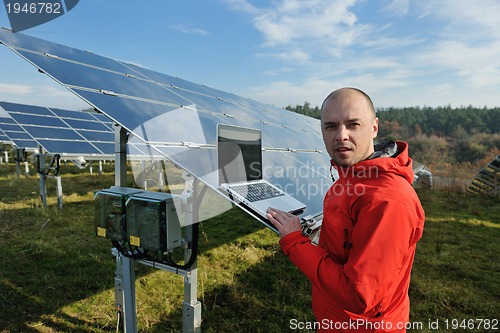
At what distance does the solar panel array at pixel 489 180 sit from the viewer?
46.4ft

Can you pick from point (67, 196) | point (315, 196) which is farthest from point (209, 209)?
point (315, 196)

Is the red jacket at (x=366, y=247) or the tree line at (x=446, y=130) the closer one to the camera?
the red jacket at (x=366, y=247)

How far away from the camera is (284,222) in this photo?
1947 millimetres

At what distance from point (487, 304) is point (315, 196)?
3.44 m

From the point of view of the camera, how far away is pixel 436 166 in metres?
29.2

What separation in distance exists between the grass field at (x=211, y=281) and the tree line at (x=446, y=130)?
33.0 meters

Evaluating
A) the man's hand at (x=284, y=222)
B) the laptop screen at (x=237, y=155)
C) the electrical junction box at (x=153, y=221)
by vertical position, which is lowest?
the electrical junction box at (x=153, y=221)

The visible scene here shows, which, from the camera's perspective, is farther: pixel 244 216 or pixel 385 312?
pixel 244 216

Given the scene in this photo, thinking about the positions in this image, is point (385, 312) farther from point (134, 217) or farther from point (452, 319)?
point (452, 319)

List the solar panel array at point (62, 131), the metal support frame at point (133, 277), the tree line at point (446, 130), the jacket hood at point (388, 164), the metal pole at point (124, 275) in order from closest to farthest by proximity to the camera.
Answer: the jacket hood at point (388, 164), the metal support frame at point (133, 277), the metal pole at point (124, 275), the solar panel array at point (62, 131), the tree line at point (446, 130)

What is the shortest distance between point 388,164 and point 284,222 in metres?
0.71

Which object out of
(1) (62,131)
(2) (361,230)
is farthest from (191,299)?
(1) (62,131)

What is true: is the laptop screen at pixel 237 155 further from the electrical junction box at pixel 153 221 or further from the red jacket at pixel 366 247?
the red jacket at pixel 366 247

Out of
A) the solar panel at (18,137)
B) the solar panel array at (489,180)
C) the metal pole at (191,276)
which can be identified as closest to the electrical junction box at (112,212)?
the metal pole at (191,276)
